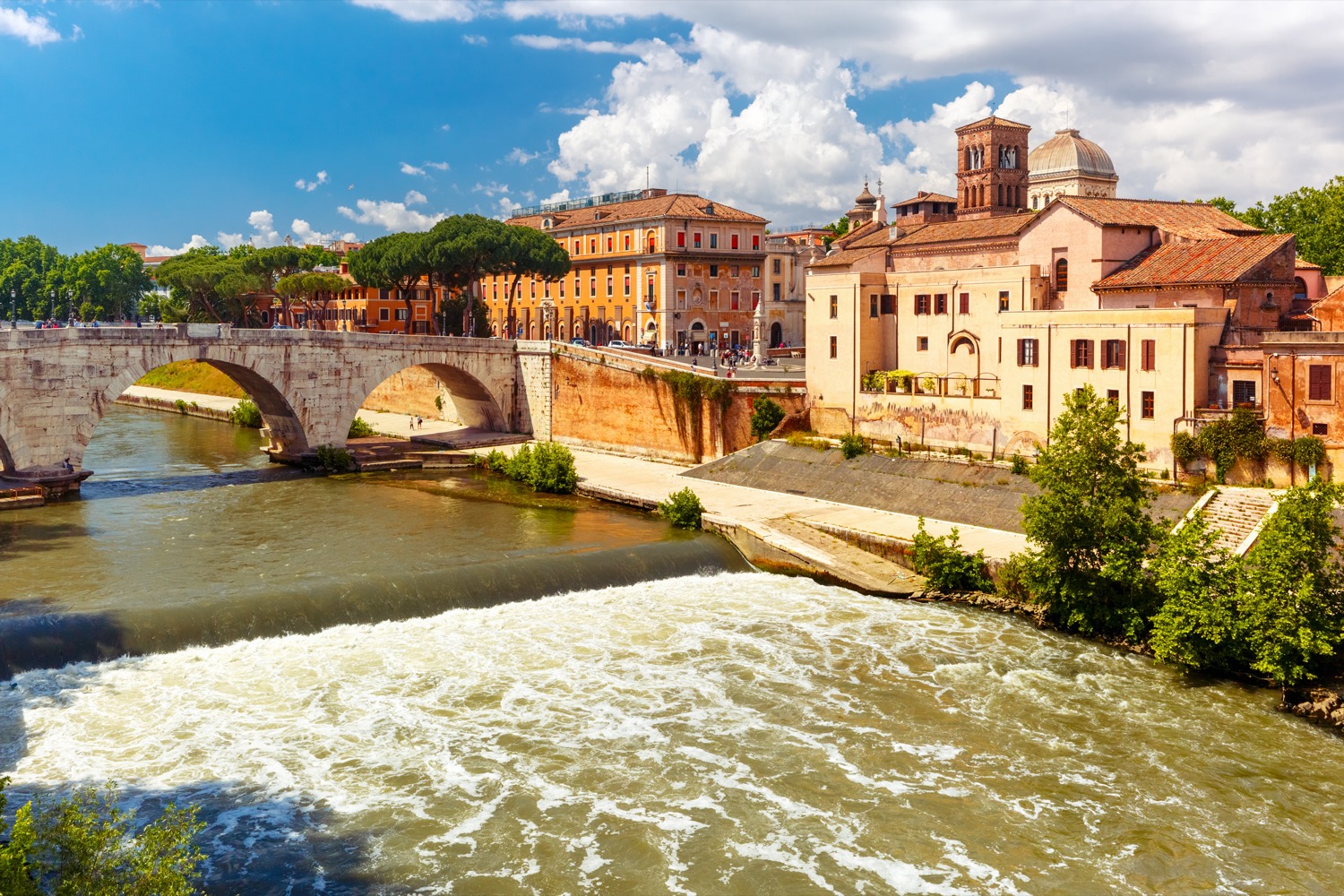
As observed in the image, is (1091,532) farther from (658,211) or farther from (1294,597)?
(658,211)

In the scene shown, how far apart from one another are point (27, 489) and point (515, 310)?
161ft

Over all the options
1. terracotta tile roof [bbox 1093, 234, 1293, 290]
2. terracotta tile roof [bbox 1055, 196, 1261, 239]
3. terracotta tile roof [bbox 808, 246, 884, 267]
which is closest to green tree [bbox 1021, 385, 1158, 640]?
terracotta tile roof [bbox 1093, 234, 1293, 290]

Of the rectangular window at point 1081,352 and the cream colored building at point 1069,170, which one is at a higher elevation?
the cream colored building at point 1069,170

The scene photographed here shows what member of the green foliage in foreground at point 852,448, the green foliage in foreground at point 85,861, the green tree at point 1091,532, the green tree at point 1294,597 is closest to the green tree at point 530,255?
the green foliage in foreground at point 852,448

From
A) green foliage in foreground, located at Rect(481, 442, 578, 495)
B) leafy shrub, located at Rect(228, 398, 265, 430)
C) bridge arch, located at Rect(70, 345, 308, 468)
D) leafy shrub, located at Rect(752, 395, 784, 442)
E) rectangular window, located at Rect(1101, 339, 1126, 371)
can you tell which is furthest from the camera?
leafy shrub, located at Rect(228, 398, 265, 430)

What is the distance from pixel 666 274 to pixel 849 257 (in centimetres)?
2747

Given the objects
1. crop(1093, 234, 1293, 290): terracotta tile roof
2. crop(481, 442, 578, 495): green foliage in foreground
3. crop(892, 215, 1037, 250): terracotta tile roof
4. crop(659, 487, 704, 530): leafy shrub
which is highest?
crop(892, 215, 1037, 250): terracotta tile roof

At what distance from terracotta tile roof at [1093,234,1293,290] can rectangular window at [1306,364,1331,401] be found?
445cm

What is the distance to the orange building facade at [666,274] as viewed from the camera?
7062 cm

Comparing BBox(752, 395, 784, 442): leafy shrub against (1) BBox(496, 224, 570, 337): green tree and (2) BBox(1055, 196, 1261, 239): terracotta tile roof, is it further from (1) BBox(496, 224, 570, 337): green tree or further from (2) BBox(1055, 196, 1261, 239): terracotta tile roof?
(1) BBox(496, 224, 570, 337): green tree

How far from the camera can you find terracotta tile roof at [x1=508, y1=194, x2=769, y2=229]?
233ft

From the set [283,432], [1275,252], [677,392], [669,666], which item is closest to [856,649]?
[669,666]

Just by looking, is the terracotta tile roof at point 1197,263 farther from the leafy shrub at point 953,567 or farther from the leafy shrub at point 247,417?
the leafy shrub at point 247,417

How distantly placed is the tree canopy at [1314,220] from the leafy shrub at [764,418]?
71.9 feet
